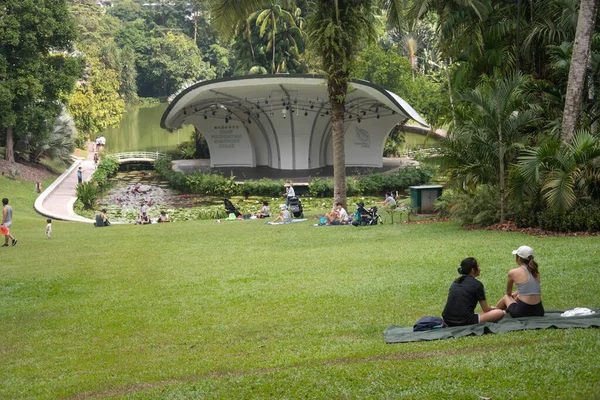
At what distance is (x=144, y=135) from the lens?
75.4m

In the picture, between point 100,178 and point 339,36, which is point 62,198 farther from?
point 339,36

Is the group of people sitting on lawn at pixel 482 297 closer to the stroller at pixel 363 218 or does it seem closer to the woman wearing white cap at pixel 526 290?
the woman wearing white cap at pixel 526 290

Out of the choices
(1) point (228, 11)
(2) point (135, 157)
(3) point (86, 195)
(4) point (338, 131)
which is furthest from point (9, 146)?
(4) point (338, 131)

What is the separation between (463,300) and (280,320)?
2.58 meters

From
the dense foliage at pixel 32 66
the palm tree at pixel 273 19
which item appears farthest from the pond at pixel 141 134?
the dense foliage at pixel 32 66

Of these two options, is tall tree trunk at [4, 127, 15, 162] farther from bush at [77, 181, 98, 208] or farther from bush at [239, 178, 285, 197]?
bush at [239, 178, 285, 197]

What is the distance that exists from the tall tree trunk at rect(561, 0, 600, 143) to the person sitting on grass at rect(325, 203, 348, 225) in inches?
269

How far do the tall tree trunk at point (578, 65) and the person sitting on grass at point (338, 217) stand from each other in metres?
6.84

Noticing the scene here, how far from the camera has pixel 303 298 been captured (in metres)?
10.6

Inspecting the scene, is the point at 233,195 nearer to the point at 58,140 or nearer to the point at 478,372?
the point at 58,140

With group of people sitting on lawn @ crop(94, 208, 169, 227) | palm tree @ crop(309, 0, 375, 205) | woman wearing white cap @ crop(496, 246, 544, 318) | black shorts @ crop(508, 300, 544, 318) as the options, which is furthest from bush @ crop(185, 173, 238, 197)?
black shorts @ crop(508, 300, 544, 318)

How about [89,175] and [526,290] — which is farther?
[89,175]

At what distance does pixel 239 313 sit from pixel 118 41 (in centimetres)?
8903

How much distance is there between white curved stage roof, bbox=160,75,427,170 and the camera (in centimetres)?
4094
